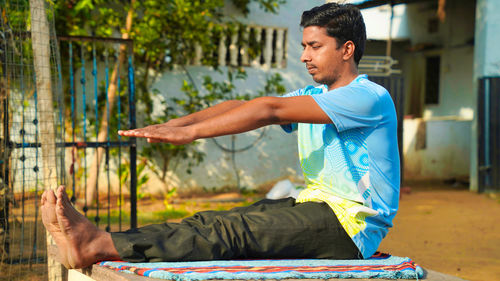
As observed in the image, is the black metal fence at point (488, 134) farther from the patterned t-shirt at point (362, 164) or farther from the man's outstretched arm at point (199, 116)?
the man's outstretched arm at point (199, 116)

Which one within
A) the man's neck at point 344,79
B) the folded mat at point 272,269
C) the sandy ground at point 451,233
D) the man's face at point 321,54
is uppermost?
the man's face at point 321,54

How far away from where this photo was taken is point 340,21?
219 cm

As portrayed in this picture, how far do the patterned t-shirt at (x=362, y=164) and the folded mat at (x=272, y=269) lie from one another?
113mm

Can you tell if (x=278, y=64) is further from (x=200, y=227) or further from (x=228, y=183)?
(x=200, y=227)

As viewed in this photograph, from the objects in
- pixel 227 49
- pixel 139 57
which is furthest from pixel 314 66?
pixel 227 49

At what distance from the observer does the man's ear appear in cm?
221

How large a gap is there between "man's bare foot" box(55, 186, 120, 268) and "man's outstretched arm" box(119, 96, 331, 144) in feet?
1.35

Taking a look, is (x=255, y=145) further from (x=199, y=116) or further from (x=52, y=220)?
(x=52, y=220)

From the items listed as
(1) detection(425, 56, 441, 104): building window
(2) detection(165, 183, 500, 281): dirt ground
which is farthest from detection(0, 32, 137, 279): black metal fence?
(1) detection(425, 56, 441, 104): building window

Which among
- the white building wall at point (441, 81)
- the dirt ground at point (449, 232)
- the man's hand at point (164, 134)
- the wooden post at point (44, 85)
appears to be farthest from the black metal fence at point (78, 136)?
the white building wall at point (441, 81)

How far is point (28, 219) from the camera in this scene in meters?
6.09

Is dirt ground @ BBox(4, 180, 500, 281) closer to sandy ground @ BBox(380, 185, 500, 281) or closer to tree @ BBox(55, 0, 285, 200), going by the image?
sandy ground @ BBox(380, 185, 500, 281)

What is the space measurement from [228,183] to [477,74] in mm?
4595

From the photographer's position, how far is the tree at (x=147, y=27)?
7160 mm
